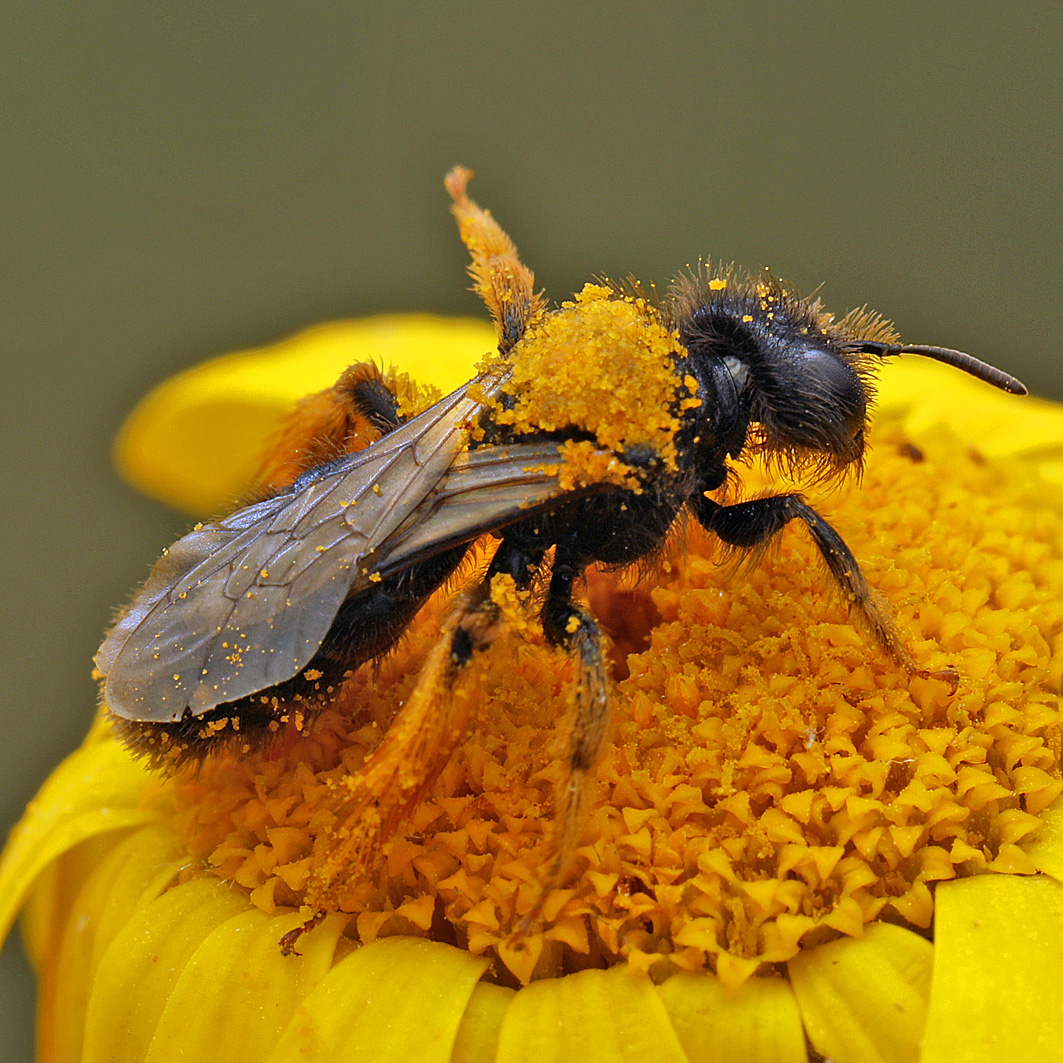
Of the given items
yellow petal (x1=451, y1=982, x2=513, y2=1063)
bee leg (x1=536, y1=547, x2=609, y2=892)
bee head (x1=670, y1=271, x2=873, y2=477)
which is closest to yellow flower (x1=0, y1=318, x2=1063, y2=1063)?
yellow petal (x1=451, y1=982, x2=513, y2=1063)

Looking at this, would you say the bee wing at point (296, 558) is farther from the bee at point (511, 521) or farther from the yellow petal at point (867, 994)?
the yellow petal at point (867, 994)

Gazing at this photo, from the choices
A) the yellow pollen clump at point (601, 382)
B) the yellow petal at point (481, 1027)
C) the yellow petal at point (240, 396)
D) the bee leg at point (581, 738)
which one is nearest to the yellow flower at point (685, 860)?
the yellow petal at point (481, 1027)


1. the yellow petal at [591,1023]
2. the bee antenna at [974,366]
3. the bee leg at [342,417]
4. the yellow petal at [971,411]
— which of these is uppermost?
the bee leg at [342,417]

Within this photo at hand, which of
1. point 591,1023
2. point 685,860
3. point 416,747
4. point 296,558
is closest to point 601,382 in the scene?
point 296,558

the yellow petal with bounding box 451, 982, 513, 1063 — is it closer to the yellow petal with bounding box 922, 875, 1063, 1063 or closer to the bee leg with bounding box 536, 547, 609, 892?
the bee leg with bounding box 536, 547, 609, 892

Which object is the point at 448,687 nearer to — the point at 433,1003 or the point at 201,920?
the point at 433,1003

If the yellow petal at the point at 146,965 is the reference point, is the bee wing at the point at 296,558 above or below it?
above
